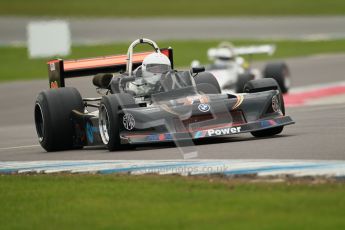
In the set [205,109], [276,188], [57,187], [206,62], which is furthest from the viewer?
[206,62]

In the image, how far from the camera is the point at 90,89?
1231 inches

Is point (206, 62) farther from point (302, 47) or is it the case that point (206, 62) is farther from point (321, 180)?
point (321, 180)

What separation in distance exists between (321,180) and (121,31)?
41.7 meters

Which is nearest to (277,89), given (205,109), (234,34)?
(205,109)

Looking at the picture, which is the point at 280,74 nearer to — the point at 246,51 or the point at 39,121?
the point at 246,51

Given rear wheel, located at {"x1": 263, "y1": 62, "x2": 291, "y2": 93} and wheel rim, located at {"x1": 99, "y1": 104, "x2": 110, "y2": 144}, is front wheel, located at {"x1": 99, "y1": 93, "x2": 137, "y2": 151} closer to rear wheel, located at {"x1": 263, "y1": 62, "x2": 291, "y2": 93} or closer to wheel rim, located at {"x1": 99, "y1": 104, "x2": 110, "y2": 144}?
wheel rim, located at {"x1": 99, "y1": 104, "x2": 110, "y2": 144}

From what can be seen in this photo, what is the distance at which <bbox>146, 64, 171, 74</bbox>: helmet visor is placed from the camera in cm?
1468

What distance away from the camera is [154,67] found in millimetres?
14703

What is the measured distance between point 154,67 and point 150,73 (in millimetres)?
103

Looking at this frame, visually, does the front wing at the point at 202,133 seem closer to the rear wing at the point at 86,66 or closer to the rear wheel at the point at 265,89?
the rear wheel at the point at 265,89

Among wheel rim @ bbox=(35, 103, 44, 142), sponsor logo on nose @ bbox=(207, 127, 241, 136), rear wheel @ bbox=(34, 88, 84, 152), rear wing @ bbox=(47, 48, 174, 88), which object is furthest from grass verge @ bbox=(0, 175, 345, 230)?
rear wing @ bbox=(47, 48, 174, 88)

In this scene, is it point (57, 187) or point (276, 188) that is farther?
point (57, 187)

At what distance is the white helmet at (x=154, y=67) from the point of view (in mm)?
14641

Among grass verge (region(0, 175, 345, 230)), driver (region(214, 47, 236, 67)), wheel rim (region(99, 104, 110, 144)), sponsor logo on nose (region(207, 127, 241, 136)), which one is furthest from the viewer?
driver (region(214, 47, 236, 67))
